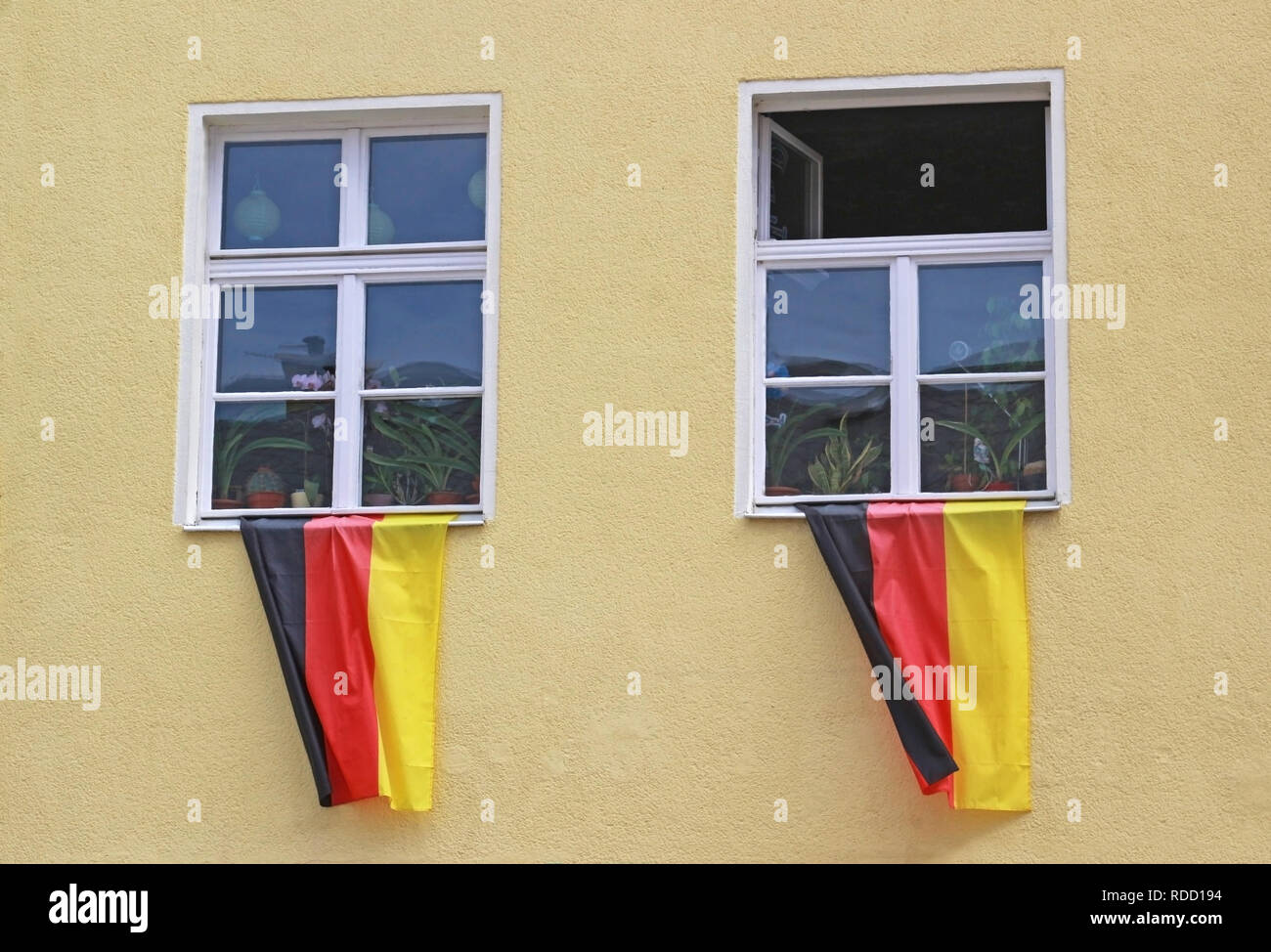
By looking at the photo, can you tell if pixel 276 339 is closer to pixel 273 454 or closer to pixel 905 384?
pixel 273 454

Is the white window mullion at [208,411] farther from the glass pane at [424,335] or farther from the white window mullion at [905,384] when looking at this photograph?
the white window mullion at [905,384]

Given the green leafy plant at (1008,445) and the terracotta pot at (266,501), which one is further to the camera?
the terracotta pot at (266,501)

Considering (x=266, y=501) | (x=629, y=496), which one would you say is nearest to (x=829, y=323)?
(x=629, y=496)

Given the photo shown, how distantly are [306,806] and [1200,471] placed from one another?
11.3ft

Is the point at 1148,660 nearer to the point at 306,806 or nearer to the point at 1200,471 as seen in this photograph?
the point at 1200,471

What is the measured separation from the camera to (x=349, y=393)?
701cm

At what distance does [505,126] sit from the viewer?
6.95 meters

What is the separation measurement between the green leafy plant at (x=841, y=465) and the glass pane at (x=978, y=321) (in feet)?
1.21

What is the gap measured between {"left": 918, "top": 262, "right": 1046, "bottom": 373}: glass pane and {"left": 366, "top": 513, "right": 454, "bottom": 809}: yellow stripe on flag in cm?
194

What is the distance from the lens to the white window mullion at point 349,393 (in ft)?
22.9

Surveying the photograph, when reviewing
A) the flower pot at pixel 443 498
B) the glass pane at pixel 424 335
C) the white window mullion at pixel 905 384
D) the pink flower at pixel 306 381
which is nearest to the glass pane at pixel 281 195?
the glass pane at pixel 424 335

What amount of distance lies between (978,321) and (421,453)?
215cm

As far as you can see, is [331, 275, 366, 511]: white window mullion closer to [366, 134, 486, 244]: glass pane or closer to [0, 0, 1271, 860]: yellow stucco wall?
[366, 134, 486, 244]: glass pane
